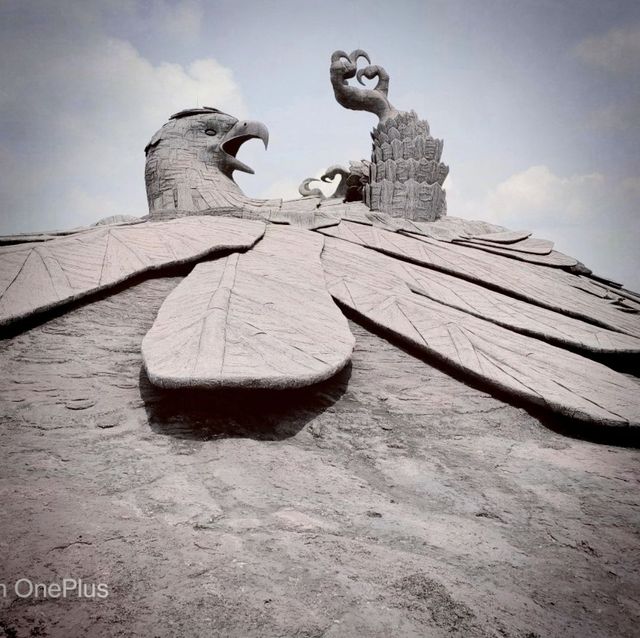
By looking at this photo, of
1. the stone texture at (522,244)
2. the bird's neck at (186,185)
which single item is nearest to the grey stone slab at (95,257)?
the bird's neck at (186,185)

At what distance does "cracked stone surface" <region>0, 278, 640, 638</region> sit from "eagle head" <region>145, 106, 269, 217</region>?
78.0 inches

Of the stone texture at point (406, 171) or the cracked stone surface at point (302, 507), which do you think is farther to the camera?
the stone texture at point (406, 171)

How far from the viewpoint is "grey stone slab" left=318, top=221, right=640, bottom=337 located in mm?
2211

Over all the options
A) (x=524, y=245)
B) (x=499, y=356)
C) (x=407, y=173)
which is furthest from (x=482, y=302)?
(x=407, y=173)

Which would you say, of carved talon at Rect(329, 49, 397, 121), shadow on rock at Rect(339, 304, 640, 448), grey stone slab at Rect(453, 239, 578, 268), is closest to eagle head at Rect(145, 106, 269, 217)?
carved talon at Rect(329, 49, 397, 121)

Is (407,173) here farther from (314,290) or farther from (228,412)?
(228,412)

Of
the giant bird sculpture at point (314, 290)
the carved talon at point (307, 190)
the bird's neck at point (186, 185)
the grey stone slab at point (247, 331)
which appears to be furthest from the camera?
the carved talon at point (307, 190)

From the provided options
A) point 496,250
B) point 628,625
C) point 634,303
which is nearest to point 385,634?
point 628,625

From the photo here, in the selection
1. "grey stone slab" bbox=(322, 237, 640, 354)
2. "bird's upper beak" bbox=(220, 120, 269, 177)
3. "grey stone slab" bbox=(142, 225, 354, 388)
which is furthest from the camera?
"bird's upper beak" bbox=(220, 120, 269, 177)

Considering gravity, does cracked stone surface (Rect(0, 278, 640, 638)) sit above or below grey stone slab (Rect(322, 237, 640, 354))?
below

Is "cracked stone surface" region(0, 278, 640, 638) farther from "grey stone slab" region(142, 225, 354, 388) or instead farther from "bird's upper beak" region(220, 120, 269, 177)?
"bird's upper beak" region(220, 120, 269, 177)

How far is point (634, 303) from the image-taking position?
293 cm

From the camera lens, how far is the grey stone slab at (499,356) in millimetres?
1263

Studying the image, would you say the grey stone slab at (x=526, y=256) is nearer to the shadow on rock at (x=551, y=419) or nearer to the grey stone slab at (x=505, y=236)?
the grey stone slab at (x=505, y=236)
